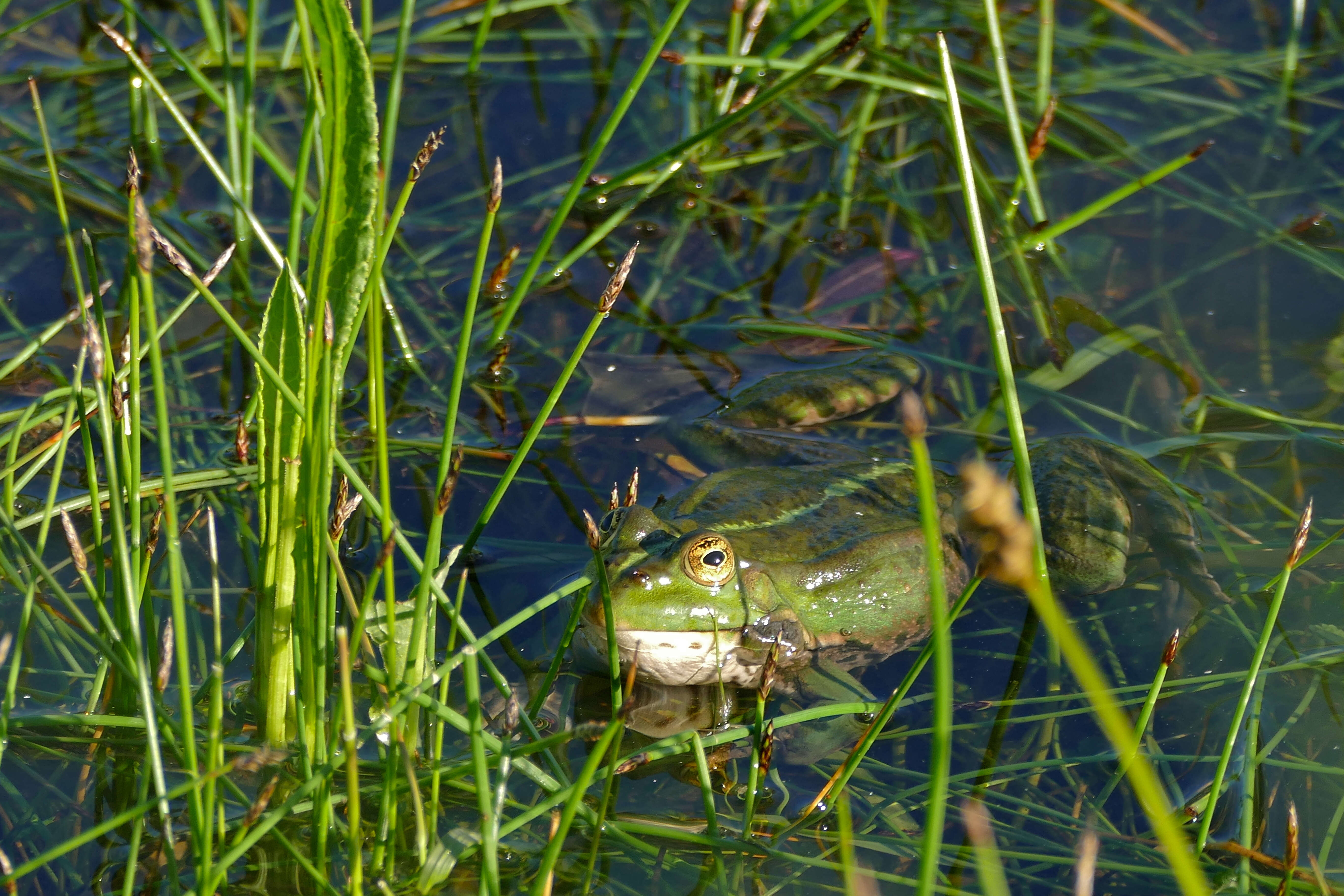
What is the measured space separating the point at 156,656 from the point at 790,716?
1409 millimetres

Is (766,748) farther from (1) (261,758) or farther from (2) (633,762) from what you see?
(1) (261,758)

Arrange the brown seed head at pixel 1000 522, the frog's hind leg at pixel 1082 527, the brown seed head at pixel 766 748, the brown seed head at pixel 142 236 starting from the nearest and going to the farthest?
the brown seed head at pixel 1000 522 < the brown seed head at pixel 142 236 < the brown seed head at pixel 766 748 < the frog's hind leg at pixel 1082 527

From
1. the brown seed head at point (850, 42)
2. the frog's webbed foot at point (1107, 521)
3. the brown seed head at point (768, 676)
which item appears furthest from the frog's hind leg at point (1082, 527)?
the brown seed head at point (850, 42)

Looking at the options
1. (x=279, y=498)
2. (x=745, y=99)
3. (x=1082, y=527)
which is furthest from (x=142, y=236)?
(x=745, y=99)

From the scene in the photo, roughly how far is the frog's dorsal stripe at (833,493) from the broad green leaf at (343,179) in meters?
1.40

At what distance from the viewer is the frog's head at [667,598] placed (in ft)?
8.68

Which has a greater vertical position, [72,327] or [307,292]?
[307,292]

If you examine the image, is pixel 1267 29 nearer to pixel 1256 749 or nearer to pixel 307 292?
pixel 1256 749

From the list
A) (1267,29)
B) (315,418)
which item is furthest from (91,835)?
(1267,29)

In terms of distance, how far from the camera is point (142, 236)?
60.7 inches

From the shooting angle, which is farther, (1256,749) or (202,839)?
(1256,749)

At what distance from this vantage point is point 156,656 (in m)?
2.28

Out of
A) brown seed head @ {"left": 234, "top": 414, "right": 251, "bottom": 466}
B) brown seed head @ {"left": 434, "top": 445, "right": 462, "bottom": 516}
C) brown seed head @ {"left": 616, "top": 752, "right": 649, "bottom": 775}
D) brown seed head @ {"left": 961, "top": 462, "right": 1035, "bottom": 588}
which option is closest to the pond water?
brown seed head @ {"left": 234, "top": 414, "right": 251, "bottom": 466}

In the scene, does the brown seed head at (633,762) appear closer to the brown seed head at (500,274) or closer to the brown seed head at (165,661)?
the brown seed head at (165,661)
